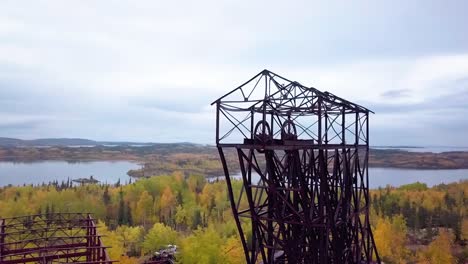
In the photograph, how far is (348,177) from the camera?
14.4m

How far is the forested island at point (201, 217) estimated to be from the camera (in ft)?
112

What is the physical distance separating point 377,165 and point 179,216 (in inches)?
5101

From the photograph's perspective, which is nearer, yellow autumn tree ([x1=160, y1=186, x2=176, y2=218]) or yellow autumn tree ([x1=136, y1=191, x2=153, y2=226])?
yellow autumn tree ([x1=136, y1=191, x2=153, y2=226])

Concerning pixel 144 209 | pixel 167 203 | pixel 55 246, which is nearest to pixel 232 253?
pixel 55 246

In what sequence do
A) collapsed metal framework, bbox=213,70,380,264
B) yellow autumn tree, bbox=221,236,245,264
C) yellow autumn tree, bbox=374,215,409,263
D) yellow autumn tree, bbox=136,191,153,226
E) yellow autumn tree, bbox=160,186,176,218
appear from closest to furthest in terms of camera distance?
1. collapsed metal framework, bbox=213,70,380,264
2. yellow autumn tree, bbox=221,236,245,264
3. yellow autumn tree, bbox=374,215,409,263
4. yellow autumn tree, bbox=136,191,153,226
5. yellow autumn tree, bbox=160,186,176,218

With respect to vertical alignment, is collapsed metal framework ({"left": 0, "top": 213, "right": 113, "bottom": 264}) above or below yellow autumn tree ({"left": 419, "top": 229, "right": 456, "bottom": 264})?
above

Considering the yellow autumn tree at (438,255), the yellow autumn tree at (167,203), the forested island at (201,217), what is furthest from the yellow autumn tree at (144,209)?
the yellow autumn tree at (438,255)

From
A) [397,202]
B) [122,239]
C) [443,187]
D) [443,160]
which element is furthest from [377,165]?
[122,239]

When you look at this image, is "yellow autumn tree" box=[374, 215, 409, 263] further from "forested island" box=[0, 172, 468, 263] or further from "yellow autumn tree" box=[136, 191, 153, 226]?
"yellow autumn tree" box=[136, 191, 153, 226]

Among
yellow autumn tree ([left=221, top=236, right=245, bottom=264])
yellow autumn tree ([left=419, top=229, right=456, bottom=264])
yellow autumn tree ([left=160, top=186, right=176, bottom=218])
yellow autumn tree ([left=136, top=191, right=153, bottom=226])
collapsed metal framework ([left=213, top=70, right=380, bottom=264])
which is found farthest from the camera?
yellow autumn tree ([left=160, top=186, right=176, bottom=218])

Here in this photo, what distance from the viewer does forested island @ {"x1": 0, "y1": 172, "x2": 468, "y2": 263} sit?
3428cm

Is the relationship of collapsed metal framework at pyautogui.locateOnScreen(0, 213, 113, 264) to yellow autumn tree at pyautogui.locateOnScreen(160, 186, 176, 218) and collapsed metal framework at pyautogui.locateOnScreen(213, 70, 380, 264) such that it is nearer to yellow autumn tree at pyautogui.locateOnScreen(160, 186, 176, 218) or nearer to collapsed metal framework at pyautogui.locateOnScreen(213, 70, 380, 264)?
collapsed metal framework at pyautogui.locateOnScreen(213, 70, 380, 264)

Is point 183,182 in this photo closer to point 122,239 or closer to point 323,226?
point 122,239

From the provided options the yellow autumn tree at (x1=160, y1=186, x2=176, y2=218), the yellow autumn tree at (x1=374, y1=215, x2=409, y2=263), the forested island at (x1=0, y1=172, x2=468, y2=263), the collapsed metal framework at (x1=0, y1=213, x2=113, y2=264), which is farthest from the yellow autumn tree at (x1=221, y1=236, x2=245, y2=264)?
the yellow autumn tree at (x1=160, y1=186, x2=176, y2=218)
